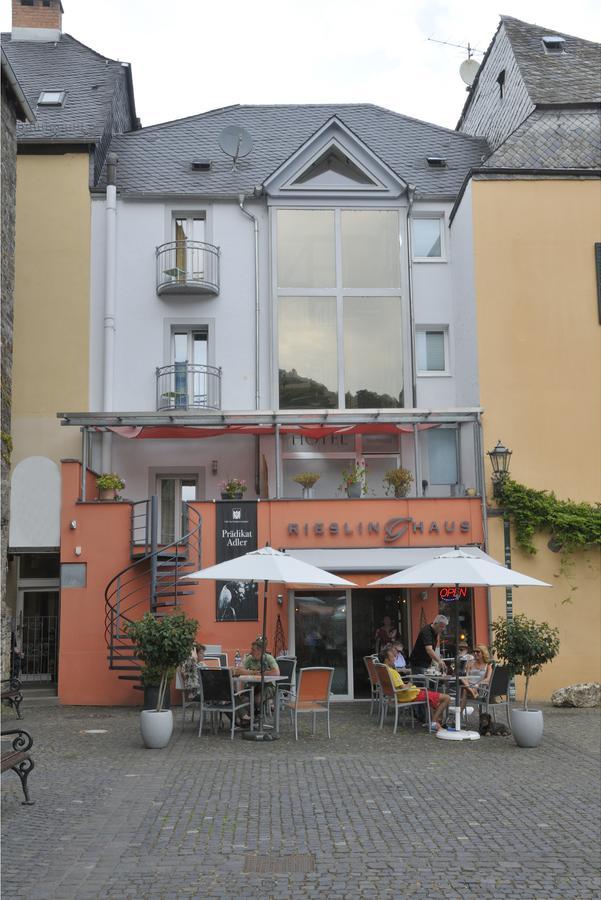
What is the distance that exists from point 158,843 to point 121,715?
29.2 feet

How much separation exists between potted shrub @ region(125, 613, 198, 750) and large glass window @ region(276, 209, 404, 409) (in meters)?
9.76

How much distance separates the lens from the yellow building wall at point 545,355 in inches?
731

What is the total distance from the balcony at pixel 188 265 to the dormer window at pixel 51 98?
546 cm

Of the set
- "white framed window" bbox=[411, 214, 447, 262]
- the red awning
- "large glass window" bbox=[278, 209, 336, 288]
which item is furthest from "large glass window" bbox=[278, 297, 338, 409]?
"white framed window" bbox=[411, 214, 447, 262]

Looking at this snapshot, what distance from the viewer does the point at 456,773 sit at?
33.7 ft

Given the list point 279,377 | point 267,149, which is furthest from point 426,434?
point 267,149

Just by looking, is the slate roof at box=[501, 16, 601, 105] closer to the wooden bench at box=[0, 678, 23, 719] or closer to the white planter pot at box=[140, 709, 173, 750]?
the wooden bench at box=[0, 678, 23, 719]

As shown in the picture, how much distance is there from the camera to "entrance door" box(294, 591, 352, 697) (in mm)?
18094

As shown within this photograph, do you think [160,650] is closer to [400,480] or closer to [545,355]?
[400,480]

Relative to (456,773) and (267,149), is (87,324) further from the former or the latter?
(456,773)

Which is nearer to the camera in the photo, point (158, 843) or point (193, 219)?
point (158, 843)

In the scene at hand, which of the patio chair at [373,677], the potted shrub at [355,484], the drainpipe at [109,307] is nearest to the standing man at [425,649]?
the patio chair at [373,677]

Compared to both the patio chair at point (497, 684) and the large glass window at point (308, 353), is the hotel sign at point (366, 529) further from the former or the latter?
the patio chair at point (497, 684)

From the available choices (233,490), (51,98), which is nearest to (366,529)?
(233,490)
